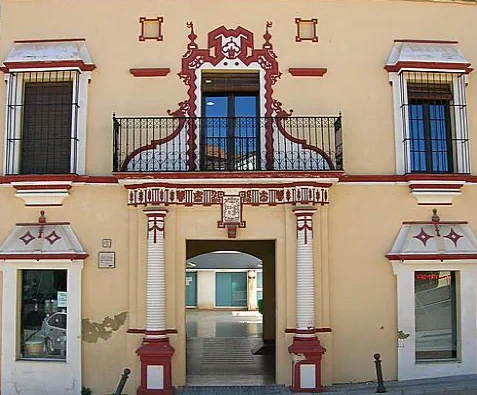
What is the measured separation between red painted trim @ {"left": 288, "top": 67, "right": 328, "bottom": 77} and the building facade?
29 mm

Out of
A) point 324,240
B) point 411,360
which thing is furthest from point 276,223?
point 411,360

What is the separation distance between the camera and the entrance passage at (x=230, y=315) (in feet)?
44.7

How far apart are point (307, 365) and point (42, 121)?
7014 millimetres

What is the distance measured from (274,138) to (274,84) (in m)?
1.12

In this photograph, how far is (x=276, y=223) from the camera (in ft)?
39.9

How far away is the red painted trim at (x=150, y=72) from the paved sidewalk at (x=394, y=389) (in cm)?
608

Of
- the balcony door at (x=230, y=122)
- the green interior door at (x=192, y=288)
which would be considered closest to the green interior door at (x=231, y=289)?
the green interior door at (x=192, y=288)

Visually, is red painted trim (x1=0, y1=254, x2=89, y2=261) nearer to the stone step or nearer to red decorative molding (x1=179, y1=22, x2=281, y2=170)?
the stone step

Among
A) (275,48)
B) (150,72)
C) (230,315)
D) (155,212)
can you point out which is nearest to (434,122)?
(275,48)

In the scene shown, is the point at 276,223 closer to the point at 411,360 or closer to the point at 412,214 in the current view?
the point at 412,214

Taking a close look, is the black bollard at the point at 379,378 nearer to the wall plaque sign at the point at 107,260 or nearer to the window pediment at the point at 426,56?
the wall plaque sign at the point at 107,260

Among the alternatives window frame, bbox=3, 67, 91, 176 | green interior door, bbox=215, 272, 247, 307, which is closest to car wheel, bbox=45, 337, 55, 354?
window frame, bbox=3, 67, 91, 176

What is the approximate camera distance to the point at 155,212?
11805mm

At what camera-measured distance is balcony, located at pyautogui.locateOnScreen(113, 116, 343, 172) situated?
40.5ft
